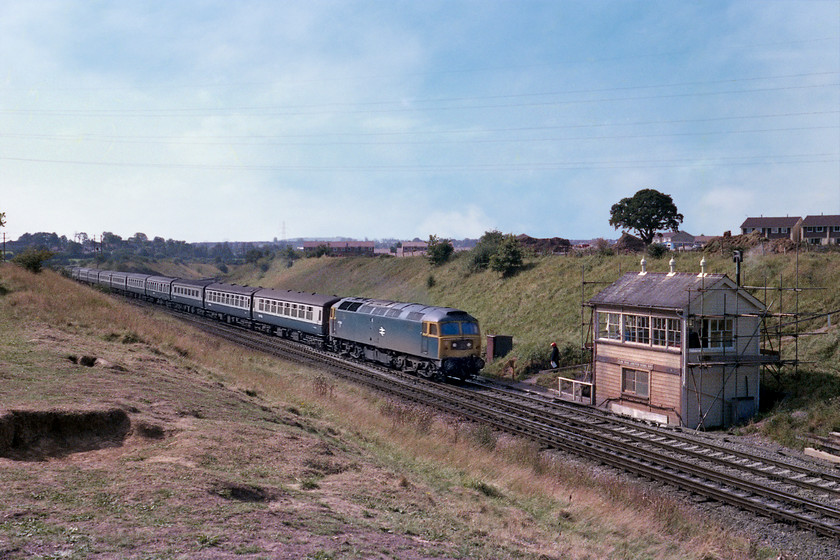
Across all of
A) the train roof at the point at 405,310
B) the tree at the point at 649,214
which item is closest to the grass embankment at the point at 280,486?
the train roof at the point at 405,310

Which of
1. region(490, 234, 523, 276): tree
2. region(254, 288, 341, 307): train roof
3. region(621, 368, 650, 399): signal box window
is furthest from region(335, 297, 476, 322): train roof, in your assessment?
region(490, 234, 523, 276): tree

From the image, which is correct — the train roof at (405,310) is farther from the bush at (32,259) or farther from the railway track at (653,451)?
the bush at (32,259)

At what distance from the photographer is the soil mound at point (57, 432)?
454 inches

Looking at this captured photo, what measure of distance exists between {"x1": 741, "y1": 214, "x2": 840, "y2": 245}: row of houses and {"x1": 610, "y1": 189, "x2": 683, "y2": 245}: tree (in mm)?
8886

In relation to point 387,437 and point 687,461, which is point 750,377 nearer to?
point 687,461

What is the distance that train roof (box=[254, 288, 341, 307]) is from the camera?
39375 mm

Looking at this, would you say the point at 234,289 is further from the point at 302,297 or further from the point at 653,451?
the point at 653,451

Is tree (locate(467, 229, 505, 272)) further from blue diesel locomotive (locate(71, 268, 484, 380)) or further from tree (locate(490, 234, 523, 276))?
blue diesel locomotive (locate(71, 268, 484, 380))

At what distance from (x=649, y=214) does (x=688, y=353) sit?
158 ft

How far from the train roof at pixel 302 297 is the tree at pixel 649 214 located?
39762mm

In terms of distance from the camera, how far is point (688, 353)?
2245cm

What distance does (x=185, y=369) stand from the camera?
23734 millimetres

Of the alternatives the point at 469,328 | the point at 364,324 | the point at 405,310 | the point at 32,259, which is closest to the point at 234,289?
the point at 32,259

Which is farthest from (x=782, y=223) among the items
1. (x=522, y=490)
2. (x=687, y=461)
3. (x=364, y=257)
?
(x=522, y=490)
